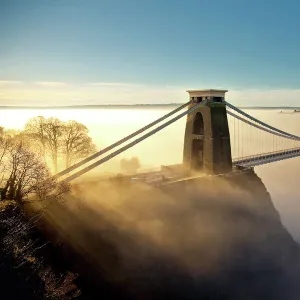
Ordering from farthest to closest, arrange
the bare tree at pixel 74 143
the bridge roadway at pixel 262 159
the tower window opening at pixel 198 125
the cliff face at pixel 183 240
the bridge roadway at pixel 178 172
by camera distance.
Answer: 1. the bridge roadway at pixel 262 159
2. the tower window opening at pixel 198 125
3. the bare tree at pixel 74 143
4. the bridge roadway at pixel 178 172
5. the cliff face at pixel 183 240

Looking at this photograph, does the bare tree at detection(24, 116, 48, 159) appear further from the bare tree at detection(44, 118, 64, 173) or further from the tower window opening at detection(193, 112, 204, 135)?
the tower window opening at detection(193, 112, 204, 135)

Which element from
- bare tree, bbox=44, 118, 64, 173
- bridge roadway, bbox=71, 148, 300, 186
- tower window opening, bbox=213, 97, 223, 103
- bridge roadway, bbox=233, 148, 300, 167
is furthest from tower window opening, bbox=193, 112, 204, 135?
bare tree, bbox=44, 118, 64, 173

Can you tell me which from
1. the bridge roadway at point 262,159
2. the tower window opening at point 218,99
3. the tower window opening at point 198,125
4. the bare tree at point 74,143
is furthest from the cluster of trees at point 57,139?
the bridge roadway at point 262,159

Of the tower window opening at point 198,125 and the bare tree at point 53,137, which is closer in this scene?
the bare tree at point 53,137

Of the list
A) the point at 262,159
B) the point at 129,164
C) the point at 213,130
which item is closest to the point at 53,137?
the point at 213,130

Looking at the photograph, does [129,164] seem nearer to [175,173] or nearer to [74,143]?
[175,173]

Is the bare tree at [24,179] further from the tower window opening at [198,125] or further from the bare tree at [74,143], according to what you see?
the tower window opening at [198,125]
